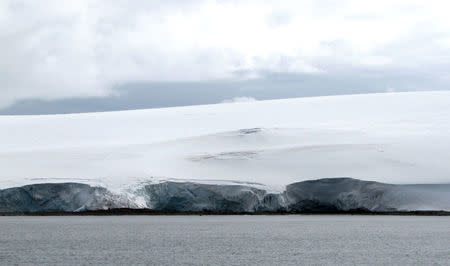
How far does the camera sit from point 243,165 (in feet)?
72.4

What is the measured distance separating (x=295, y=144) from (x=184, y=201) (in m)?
4.55

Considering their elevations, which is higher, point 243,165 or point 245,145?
point 245,145

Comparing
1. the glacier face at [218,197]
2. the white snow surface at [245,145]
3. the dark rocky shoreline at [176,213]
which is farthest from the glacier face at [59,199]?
the white snow surface at [245,145]

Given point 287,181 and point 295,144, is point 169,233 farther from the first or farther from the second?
point 295,144

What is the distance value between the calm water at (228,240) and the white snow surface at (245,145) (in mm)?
1070

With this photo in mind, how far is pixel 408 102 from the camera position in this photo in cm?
3064

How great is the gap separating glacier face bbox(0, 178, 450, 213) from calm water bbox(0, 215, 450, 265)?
316mm

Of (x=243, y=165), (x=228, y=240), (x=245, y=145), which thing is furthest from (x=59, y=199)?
(x=228, y=240)

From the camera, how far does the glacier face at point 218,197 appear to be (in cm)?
2000

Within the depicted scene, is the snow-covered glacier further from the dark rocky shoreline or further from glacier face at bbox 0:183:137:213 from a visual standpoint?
the dark rocky shoreline

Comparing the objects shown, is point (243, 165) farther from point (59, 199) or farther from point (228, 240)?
point (228, 240)

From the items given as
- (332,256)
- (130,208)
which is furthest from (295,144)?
(332,256)

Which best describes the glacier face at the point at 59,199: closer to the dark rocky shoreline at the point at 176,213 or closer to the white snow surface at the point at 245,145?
the dark rocky shoreline at the point at 176,213

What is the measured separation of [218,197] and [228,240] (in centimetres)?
451
